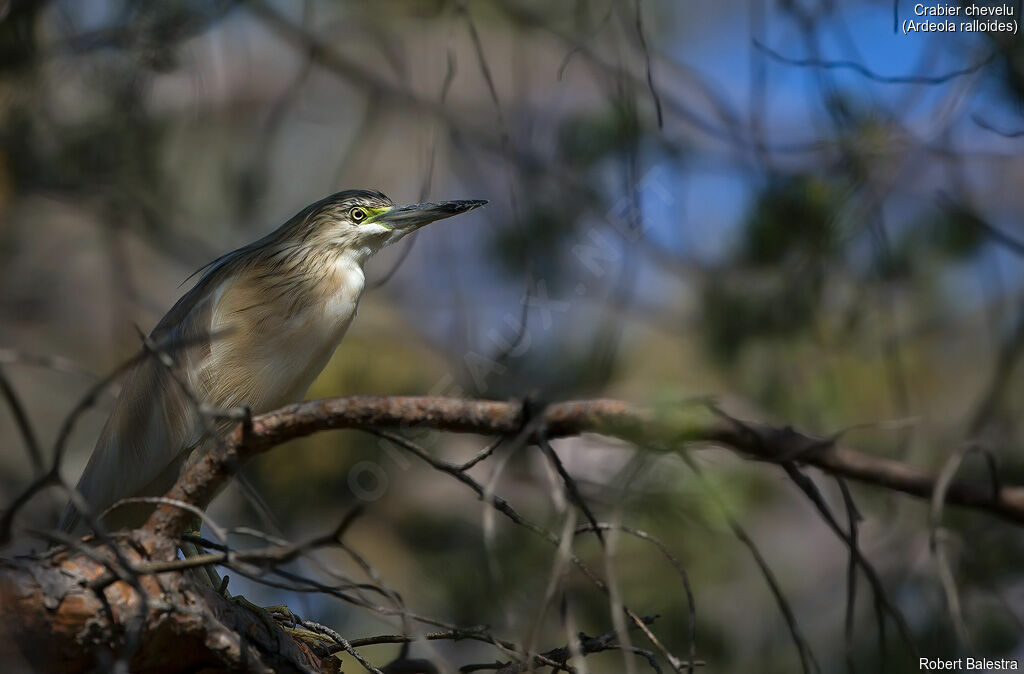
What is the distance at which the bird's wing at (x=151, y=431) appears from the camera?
230 cm

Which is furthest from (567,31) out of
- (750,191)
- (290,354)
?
(290,354)

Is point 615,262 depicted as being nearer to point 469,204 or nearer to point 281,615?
point 469,204

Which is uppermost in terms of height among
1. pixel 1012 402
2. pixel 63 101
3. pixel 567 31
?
pixel 567 31

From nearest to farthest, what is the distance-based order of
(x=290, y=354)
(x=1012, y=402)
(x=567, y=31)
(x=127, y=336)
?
(x=1012, y=402)
(x=290, y=354)
(x=567, y=31)
(x=127, y=336)

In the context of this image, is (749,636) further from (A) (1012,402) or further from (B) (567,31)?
(B) (567,31)

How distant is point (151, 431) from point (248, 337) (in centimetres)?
41

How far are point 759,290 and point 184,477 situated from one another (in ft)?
4.62

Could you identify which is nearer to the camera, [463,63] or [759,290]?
[759,290]

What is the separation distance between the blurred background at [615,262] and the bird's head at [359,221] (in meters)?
0.08

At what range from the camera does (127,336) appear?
9.47 feet

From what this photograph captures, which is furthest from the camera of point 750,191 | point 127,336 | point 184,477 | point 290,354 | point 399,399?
point 127,336

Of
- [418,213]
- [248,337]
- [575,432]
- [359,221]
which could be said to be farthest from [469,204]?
[575,432]

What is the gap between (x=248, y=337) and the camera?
2.25 m

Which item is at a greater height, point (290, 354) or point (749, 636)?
point (290, 354)
